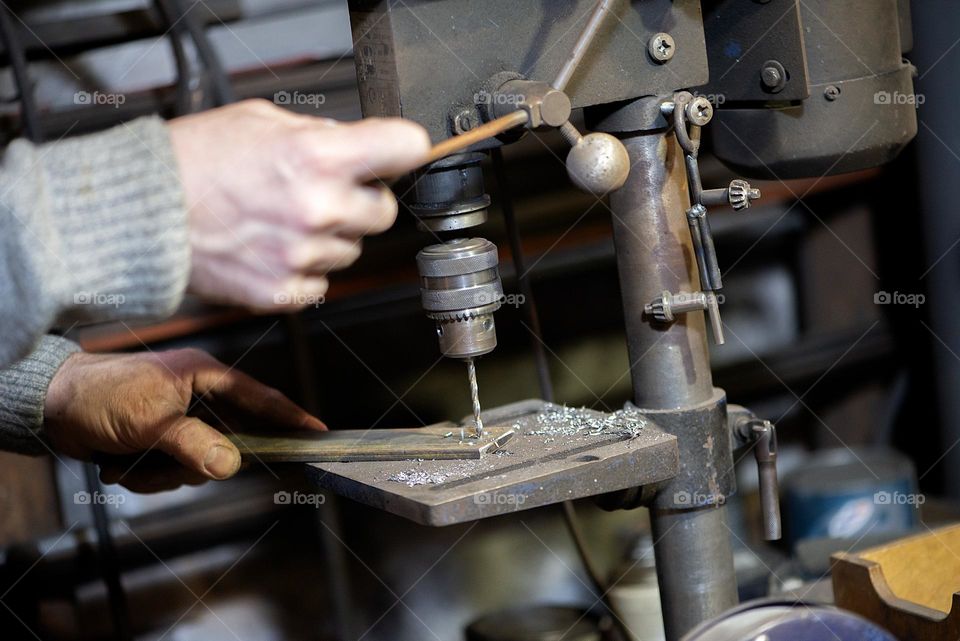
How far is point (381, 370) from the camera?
2.20 meters

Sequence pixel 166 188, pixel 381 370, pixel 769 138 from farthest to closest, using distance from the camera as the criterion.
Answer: pixel 381 370
pixel 769 138
pixel 166 188

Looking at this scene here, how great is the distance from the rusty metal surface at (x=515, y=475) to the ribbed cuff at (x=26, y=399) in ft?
1.34

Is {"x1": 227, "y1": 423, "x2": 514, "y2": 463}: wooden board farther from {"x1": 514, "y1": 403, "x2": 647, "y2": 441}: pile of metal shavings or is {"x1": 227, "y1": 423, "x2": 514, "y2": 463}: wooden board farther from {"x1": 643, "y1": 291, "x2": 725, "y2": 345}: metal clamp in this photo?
{"x1": 643, "y1": 291, "x2": 725, "y2": 345}: metal clamp

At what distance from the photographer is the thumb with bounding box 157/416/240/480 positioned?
116cm

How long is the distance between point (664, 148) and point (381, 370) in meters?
1.24

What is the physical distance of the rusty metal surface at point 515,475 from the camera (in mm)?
890

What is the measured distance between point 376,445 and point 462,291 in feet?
0.65

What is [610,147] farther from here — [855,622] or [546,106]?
[855,622]

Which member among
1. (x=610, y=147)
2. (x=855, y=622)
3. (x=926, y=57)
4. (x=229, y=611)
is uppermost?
(x=926, y=57)

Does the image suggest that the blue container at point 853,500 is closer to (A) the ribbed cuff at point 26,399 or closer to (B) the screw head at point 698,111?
(B) the screw head at point 698,111

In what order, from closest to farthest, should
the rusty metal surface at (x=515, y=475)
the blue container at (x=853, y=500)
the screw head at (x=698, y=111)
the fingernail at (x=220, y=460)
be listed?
1. the rusty metal surface at (x=515, y=475)
2. the screw head at (x=698, y=111)
3. the fingernail at (x=220, y=460)
4. the blue container at (x=853, y=500)

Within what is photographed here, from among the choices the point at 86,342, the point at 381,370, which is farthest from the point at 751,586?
the point at 86,342

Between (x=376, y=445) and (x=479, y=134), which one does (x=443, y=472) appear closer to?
(x=376, y=445)

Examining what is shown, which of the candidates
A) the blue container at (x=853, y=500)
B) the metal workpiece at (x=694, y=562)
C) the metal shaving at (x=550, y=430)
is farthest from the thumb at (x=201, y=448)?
the blue container at (x=853, y=500)
